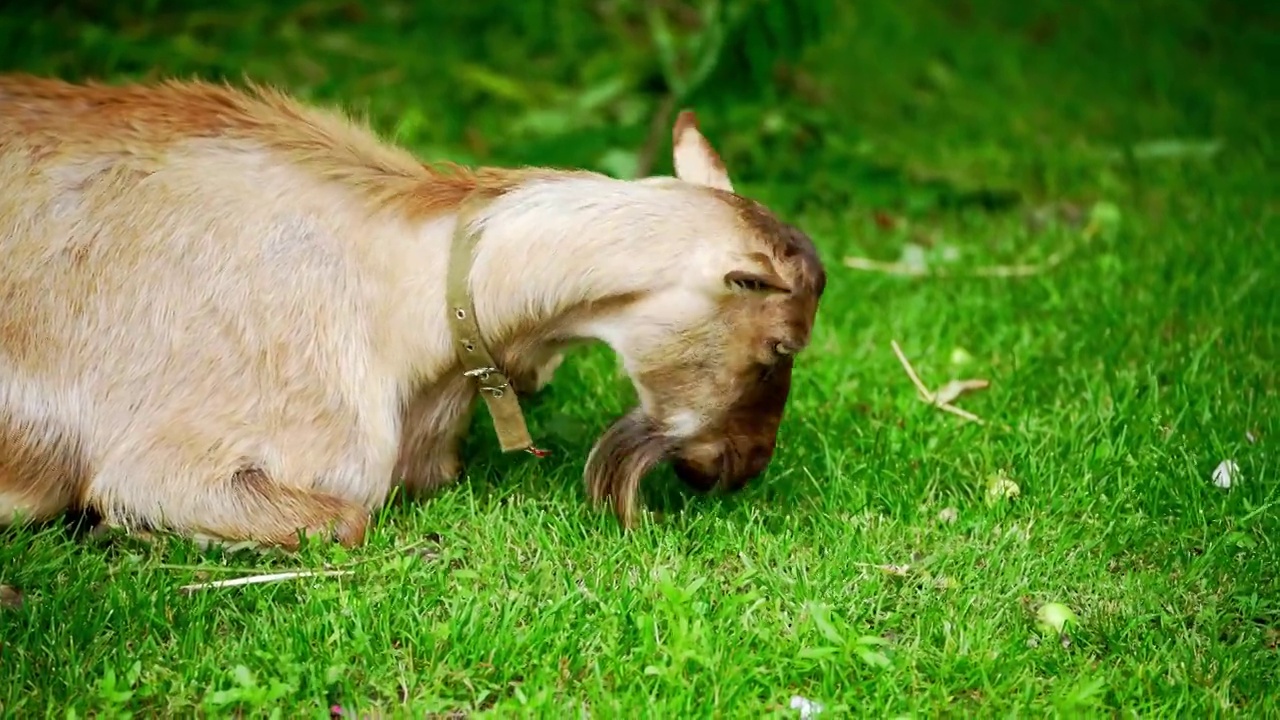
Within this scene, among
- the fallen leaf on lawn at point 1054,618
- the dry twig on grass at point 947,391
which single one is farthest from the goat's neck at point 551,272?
the dry twig on grass at point 947,391

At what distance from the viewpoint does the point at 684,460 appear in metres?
3.71

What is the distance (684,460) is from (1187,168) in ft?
12.9

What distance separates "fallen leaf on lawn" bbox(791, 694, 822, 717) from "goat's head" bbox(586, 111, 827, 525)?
0.76m

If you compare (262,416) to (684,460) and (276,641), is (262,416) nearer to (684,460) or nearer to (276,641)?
(276,641)

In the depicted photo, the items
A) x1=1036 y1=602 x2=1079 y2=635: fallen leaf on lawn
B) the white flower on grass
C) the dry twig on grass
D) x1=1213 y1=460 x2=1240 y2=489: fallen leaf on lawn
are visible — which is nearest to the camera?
the white flower on grass

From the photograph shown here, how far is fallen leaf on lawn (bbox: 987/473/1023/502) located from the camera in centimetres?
390

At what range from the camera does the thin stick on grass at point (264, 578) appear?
11.1 feet

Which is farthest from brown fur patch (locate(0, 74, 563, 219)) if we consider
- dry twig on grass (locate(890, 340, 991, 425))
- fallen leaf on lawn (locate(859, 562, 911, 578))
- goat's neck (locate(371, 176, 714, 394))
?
dry twig on grass (locate(890, 340, 991, 425))

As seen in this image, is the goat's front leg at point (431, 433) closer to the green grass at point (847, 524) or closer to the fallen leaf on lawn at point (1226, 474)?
the green grass at point (847, 524)

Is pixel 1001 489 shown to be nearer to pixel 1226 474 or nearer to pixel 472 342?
pixel 1226 474

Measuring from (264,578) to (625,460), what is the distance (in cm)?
93

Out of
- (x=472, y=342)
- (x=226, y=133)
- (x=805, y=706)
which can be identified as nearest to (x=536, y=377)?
(x=472, y=342)

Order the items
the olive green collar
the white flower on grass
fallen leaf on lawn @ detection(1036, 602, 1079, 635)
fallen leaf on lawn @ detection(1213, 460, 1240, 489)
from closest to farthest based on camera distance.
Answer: the white flower on grass
fallen leaf on lawn @ detection(1036, 602, 1079, 635)
the olive green collar
fallen leaf on lawn @ detection(1213, 460, 1240, 489)

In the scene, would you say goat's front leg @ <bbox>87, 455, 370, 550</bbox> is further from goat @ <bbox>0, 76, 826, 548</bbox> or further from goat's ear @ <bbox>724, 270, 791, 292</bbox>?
goat's ear @ <bbox>724, 270, 791, 292</bbox>
